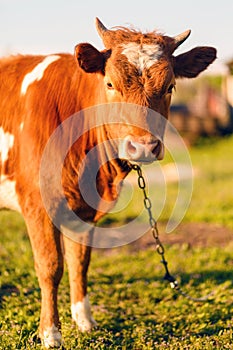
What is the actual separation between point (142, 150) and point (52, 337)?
68.8 inches

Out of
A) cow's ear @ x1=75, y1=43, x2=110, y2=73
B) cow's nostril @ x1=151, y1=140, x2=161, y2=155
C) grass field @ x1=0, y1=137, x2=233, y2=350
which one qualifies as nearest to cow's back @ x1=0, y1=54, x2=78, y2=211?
cow's ear @ x1=75, y1=43, x2=110, y2=73

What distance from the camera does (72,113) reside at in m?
5.04

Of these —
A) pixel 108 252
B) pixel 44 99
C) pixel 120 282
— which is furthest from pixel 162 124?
pixel 108 252

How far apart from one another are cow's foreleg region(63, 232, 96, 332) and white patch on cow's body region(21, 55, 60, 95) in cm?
143

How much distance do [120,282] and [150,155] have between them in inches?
115

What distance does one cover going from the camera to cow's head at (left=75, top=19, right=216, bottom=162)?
173 inches

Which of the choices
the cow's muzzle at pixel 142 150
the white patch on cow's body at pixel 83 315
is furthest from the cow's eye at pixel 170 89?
the white patch on cow's body at pixel 83 315

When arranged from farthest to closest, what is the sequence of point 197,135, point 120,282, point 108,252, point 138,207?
point 197,135 → point 138,207 → point 108,252 → point 120,282

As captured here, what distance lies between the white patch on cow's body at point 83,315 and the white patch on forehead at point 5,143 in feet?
4.88

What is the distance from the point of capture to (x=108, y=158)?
5031 millimetres

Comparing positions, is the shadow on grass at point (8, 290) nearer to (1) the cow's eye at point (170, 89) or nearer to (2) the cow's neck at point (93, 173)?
(2) the cow's neck at point (93, 173)

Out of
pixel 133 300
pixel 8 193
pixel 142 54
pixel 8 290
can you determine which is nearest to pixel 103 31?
pixel 142 54

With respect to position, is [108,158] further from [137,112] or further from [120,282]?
[120,282]

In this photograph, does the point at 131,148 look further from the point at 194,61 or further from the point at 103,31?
the point at 194,61
